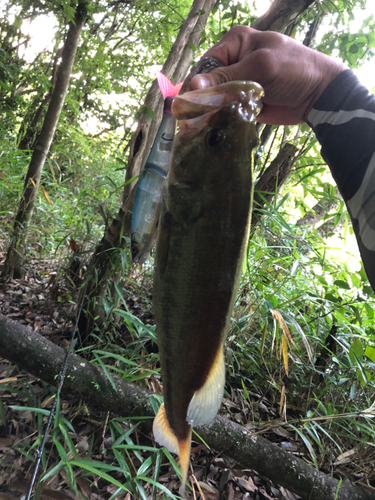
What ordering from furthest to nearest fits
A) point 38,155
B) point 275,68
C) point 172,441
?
1. point 38,155
2. point 275,68
3. point 172,441

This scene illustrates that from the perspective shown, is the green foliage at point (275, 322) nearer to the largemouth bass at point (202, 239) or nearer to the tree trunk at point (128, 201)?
the tree trunk at point (128, 201)

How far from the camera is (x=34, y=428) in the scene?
2104 millimetres

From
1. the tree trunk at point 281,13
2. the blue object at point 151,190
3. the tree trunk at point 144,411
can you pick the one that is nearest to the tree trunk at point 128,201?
the blue object at point 151,190

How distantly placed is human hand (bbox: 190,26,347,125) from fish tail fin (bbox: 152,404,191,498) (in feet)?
4.43

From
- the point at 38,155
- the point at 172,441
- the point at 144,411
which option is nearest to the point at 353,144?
the point at 172,441

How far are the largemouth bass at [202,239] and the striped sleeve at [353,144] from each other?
29.9 inches

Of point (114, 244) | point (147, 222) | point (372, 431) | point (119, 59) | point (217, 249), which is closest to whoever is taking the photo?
point (217, 249)

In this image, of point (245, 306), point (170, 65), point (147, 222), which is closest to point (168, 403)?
point (147, 222)

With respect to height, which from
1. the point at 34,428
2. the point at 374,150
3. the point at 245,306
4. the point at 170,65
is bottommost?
the point at 34,428

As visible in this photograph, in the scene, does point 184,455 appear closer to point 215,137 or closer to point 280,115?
point 215,137

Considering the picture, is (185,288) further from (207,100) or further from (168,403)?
(207,100)

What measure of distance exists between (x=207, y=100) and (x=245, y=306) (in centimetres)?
200

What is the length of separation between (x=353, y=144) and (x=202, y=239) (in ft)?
3.60

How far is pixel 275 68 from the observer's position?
1.45m
